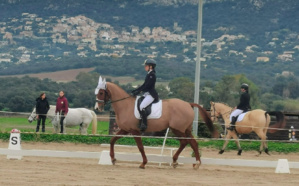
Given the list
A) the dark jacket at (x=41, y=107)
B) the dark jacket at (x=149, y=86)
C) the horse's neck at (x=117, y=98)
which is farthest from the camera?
the dark jacket at (x=41, y=107)

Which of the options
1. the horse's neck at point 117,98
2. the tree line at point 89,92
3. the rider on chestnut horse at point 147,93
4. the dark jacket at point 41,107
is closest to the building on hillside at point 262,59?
the tree line at point 89,92

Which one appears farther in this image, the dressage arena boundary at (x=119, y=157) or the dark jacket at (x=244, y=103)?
the dark jacket at (x=244, y=103)

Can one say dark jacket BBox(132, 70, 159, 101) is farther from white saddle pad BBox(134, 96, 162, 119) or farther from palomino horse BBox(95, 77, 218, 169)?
palomino horse BBox(95, 77, 218, 169)

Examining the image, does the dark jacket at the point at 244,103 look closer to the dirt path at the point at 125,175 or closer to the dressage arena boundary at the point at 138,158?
the dirt path at the point at 125,175

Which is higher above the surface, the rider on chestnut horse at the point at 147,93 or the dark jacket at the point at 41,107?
the rider on chestnut horse at the point at 147,93

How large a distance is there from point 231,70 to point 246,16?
36299mm

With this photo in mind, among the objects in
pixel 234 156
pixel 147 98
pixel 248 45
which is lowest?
pixel 234 156

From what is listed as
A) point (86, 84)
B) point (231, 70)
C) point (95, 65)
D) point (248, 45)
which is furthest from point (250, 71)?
point (86, 84)

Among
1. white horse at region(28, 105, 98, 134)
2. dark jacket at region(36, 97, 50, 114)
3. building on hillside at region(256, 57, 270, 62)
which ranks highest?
building on hillside at region(256, 57, 270, 62)

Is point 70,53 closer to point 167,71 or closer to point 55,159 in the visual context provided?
point 167,71

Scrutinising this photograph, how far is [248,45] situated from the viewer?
429ft

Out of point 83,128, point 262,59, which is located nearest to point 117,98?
point 83,128

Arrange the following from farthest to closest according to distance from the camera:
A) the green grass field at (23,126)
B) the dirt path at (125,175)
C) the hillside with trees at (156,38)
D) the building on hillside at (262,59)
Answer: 1. the building on hillside at (262,59)
2. the hillside with trees at (156,38)
3. the green grass field at (23,126)
4. the dirt path at (125,175)

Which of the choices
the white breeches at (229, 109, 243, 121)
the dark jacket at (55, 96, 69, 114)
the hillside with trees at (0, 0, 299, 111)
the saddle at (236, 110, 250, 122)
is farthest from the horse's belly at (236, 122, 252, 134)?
the hillside with trees at (0, 0, 299, 111)
